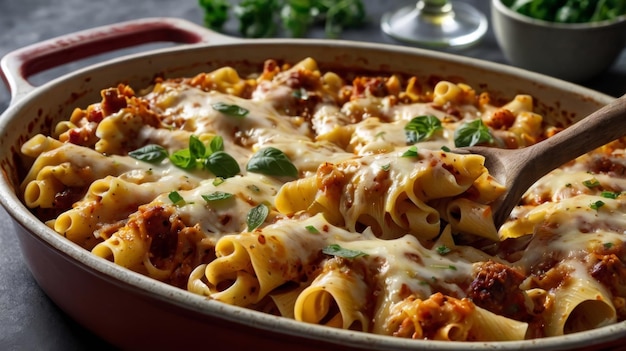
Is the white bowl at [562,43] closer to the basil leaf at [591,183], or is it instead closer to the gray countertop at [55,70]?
the gray countertop at [55,70]

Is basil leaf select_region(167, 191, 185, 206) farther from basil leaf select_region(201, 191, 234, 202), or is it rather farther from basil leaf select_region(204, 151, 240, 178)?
basil leaf select_region(204, 151, 240, 178)

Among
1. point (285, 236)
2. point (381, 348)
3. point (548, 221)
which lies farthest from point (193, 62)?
point (381, 348)

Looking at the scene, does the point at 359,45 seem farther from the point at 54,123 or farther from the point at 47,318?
the point at 47,318

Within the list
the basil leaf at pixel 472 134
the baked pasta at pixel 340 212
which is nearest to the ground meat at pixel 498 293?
the baked pasta at pixel 340 212

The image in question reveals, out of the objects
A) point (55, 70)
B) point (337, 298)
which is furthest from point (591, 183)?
point (55, 70)

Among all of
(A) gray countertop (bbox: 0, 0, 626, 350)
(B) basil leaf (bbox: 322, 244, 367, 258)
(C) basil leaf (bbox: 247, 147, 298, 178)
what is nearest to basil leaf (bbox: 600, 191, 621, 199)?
(B) basil leaf (bbox: 322, 244, 367, 258)

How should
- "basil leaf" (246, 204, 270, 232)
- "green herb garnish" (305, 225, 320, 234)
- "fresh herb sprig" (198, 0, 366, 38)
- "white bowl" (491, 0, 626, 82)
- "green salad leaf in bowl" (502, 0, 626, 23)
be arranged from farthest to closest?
"fresh herb sprig" (198, 0, 366, 38) → "green salad leaf in bowl" (502, 0, 626, 23) → "white bowl" (491, 0, 626, 82) → "basil leaf" (246, 204, 270, 232) → "green herb garnish" (305, 225, 320, 234)

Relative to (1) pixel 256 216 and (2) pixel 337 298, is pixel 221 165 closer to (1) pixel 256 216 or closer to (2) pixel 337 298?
(1) pixel 256 216
